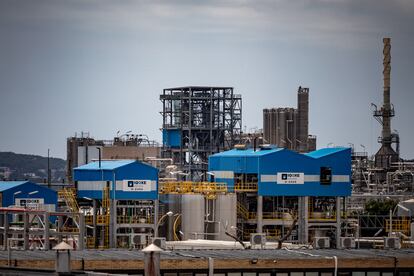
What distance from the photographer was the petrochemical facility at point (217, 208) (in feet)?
177

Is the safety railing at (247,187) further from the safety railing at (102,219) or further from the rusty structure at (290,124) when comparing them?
the rusty structure at (290,124)

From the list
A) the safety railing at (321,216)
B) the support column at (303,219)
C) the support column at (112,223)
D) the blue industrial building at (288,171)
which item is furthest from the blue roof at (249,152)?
the support column at (112,223)

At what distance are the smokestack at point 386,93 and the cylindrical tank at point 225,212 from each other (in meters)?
51.6

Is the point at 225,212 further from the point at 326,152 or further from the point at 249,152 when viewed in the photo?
the point at 326,152

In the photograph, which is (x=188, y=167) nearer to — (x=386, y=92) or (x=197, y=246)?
(x=386, y=92)

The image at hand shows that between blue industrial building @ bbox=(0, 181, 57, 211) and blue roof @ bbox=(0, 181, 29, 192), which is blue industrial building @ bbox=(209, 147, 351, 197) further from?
blue roof @ bbox=(0, 181, 29, 192)

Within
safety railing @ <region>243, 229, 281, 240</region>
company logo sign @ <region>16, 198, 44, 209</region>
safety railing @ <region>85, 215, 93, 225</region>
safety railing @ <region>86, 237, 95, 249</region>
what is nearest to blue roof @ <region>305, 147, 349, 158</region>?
safety railing @ <region>243, 229, 281, 240</region>

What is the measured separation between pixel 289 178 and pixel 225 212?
218 inches

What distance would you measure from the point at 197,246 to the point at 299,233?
2713 centimetres

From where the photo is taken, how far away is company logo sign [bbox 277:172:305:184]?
103 metres

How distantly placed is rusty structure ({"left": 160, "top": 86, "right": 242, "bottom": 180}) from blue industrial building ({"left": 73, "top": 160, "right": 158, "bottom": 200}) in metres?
31.3

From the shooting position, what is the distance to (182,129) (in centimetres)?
13412

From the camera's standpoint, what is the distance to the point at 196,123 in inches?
5330

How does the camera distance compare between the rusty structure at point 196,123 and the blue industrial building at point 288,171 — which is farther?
the rusty structure at point 196,123
